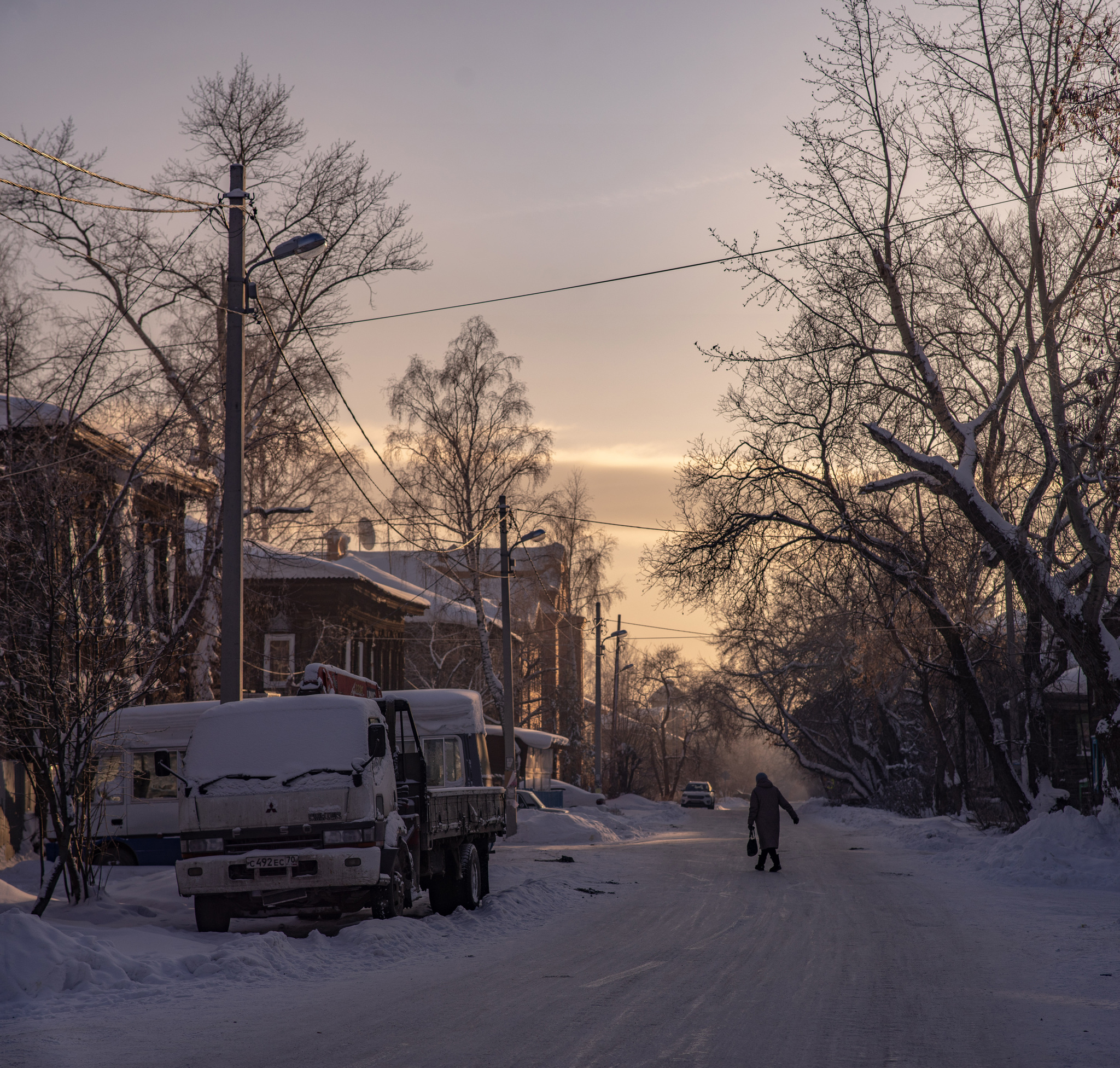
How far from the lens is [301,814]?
37.3 ft

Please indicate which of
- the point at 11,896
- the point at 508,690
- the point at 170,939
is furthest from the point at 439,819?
the point at 508,690

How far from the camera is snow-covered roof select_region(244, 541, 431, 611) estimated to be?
85.5 ft

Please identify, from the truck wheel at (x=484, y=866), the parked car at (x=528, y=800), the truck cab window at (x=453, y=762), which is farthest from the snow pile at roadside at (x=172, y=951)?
the parked car at (x=528, y=800)

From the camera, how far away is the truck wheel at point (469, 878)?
13.4 meters

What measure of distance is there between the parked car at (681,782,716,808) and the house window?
3538cm

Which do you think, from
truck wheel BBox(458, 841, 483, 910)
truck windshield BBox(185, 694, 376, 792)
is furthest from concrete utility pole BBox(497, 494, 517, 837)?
truck windshield BBox(185, 694, 376, 792)

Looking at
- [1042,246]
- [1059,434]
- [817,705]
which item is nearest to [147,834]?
[1059,434]

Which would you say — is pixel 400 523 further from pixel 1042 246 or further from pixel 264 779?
pixel 264 779

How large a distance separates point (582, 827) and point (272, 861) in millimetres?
20658

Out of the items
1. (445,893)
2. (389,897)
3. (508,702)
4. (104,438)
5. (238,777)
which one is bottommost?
(445,893)

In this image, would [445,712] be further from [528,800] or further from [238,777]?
[528,800]

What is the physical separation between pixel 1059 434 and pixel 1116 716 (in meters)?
4.81

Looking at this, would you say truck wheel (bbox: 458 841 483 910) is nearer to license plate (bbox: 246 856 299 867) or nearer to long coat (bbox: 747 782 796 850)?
license plate (bbox: 246 856 299 867)

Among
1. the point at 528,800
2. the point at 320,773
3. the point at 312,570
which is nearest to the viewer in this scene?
the point at 320,773
